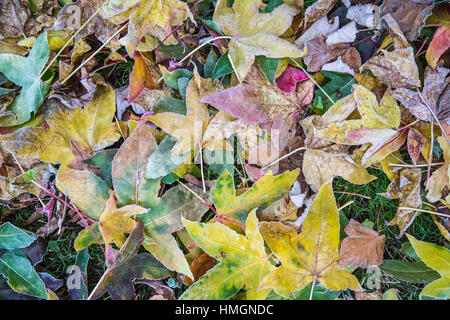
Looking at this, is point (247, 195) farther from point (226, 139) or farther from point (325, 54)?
point (325, 54)

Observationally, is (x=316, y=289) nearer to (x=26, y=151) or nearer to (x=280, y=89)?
(x=280, y=89)

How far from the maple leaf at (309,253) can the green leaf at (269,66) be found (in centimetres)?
35

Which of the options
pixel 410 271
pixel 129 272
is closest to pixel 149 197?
pixel 129 272

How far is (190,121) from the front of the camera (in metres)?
1.00

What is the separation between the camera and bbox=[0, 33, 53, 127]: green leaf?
105 cm

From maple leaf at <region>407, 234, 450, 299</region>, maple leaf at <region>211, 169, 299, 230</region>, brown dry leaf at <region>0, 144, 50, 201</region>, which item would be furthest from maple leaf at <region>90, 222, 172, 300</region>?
maple leaf at <region>407, 234, 450, 299</region>

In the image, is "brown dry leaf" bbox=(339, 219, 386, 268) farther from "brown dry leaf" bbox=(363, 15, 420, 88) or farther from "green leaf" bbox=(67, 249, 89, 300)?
"green leaf" bbox=(67, 249, 89, 300)

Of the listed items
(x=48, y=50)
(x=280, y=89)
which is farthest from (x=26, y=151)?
(x=280, y=89)

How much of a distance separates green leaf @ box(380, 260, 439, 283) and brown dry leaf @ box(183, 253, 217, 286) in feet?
1.65

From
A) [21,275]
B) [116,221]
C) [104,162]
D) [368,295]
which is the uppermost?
[104,162]

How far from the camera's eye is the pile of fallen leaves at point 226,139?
981 millimetres

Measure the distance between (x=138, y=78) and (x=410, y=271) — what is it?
0.94 metres

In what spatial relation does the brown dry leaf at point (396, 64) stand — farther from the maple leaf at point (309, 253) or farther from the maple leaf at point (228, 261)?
the maple leaf at point (228, 261)
